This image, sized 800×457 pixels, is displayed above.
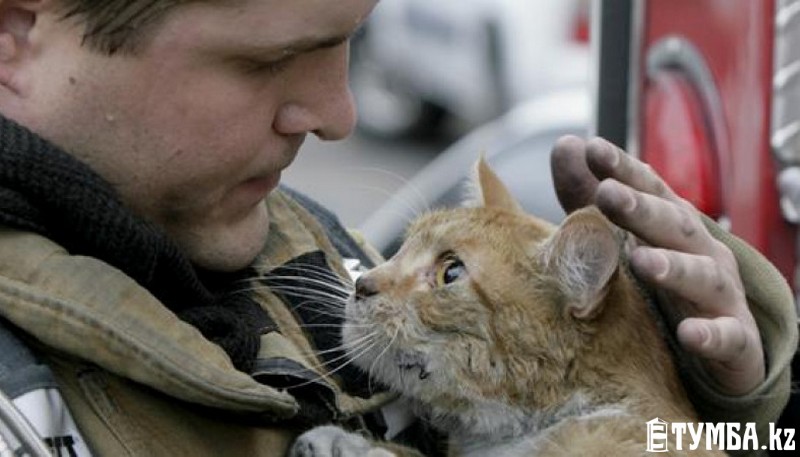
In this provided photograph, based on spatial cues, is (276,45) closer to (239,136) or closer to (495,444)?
(239,136)

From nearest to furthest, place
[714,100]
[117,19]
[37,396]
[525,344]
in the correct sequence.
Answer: [37,396], [117,19], [525,344], [714,100]

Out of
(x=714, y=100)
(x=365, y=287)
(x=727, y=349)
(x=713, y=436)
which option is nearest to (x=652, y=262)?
(x=727, y=349)

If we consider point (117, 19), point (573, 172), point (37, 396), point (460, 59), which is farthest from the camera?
point (460, 59)

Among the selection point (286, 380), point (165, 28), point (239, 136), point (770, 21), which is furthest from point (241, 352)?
point (770, 21)

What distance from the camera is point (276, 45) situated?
2.05 m

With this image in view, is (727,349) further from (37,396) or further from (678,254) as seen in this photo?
(37,396)

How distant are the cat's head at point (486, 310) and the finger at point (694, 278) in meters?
0.07

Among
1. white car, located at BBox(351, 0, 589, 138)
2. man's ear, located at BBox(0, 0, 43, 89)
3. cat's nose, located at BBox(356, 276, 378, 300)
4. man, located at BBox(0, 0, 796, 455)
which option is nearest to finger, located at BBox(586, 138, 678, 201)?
man, located at BBox(0, 0, 796, 455)

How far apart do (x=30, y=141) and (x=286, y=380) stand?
16.8 inches

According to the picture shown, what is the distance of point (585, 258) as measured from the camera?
238 centimetres

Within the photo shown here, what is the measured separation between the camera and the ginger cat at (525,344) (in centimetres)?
235

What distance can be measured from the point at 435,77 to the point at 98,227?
872 cm

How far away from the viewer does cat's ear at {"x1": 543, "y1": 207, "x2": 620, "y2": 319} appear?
2354mm

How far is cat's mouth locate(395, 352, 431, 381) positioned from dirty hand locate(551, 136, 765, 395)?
0.31m
